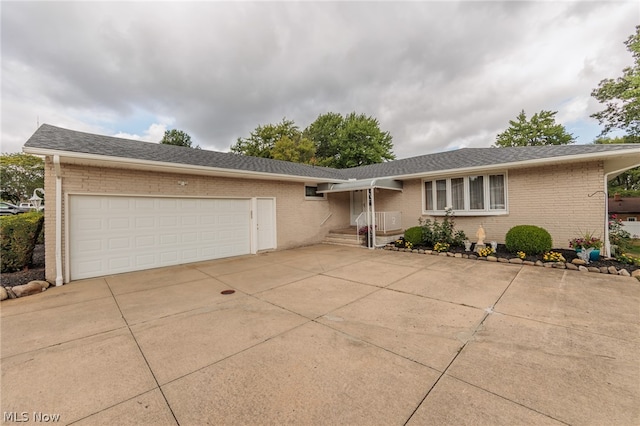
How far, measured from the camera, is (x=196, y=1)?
6988mm

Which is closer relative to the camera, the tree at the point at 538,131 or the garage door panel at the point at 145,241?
the garage door panel at the point at 145,241

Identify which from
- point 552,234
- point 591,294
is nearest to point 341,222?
point 552,234

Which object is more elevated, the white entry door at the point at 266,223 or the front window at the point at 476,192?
the front window at the point at 476,192

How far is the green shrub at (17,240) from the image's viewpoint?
5.95 m

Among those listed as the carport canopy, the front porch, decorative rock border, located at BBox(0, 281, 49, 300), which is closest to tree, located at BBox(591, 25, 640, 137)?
the carport canopy

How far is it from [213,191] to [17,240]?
477 centimetres

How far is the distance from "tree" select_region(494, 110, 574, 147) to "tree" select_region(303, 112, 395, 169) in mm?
12245

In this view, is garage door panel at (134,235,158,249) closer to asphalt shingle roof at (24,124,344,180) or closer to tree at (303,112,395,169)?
asphalt shingle roof at (24,124,344,180)

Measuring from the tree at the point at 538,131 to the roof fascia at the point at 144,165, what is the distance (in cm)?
2671

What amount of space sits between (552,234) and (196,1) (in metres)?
13.0

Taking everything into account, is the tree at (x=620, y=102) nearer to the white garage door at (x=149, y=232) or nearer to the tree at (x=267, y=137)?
the white garage door at (x=149, y=232)

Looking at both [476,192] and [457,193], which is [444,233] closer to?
[457,193]

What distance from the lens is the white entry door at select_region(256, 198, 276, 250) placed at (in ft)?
31.9

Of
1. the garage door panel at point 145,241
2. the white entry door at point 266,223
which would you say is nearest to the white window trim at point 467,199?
the white entry door at point 266,223
